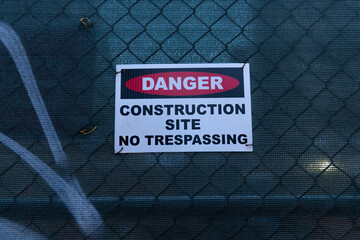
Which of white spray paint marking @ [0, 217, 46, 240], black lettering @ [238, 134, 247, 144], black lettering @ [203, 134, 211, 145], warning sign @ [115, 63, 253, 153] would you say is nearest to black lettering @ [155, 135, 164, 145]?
warning sign @ [115, 63, 253, 153]

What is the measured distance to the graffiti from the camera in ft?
2.99

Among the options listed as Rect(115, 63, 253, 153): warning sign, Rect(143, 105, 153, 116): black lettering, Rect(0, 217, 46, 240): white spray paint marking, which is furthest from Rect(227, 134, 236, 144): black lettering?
Rect(0, 217, 46, 240): white spray paint marking

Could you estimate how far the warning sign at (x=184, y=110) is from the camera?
0.94 meters

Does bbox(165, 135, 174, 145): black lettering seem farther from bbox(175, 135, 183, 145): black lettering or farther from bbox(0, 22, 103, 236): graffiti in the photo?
bbox(0, 22, 103, 236): graffiti

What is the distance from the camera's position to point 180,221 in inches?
35.9

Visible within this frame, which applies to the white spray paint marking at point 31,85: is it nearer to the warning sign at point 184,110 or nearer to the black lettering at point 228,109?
the warning sign at point 184,110

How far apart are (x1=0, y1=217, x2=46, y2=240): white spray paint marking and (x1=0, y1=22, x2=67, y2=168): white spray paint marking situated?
206mm

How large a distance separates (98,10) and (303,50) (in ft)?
2.15

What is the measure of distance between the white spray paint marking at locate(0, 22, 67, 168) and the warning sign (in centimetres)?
18

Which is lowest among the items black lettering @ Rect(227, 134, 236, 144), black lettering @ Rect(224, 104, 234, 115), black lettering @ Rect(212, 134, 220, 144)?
black lettering @ Rect(212, 134, 220, 144)

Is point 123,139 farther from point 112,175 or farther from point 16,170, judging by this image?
point 16,170

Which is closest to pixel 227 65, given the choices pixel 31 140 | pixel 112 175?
pixel 112 175

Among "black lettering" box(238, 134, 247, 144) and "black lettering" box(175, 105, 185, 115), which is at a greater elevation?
"black lettering" box(175, 105, 185, 115)

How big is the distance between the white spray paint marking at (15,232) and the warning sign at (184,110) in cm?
35
